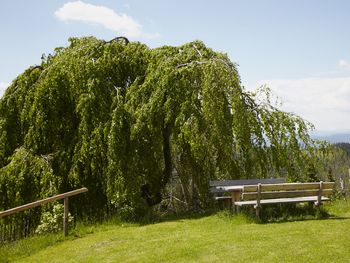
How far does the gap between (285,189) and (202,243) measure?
3106 mm

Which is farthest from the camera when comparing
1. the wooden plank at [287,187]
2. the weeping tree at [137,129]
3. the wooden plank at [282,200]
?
the weeping tree at [137,129]

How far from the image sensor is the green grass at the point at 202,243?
661cm

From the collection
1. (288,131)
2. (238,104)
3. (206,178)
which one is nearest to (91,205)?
(206,178)

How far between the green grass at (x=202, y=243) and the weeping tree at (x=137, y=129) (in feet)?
6.05

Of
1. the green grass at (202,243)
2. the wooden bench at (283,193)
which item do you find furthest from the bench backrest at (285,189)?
the green grass at (202,243)

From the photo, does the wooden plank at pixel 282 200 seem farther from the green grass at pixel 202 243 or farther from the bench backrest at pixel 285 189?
the green grass at pixel 202 243

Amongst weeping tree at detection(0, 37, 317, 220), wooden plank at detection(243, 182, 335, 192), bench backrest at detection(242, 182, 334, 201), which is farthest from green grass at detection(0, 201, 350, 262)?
weeping tree at detection(0, 37, 317, 220)

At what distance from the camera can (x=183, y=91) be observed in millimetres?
11469

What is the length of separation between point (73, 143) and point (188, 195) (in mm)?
4049

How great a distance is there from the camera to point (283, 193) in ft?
31.0

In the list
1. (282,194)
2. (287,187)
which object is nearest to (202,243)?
(282,194)

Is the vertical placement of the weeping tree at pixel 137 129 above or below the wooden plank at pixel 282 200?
above

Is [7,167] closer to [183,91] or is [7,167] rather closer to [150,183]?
[150,183]

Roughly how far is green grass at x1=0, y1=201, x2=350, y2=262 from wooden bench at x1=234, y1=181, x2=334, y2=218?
488 millimetres
